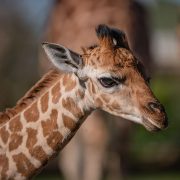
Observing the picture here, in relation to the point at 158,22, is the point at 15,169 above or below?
above

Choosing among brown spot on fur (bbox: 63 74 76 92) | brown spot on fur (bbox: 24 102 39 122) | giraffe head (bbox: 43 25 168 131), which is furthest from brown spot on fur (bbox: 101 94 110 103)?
brown spot on fur (bbox: 24 102 39 122)

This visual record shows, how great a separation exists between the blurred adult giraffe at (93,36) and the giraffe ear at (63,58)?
4.57 metres

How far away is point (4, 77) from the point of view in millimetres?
17188

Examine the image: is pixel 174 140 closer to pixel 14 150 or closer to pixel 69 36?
pixel 69 36

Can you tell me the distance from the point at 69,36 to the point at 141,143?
6.64m

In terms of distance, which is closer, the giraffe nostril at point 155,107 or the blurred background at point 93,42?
the giraffe nostril at point 155,107

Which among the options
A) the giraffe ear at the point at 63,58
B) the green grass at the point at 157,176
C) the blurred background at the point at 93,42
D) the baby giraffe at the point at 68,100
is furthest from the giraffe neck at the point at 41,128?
the green grass at the point at 157,176

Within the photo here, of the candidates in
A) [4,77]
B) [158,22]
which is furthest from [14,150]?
[158,22]

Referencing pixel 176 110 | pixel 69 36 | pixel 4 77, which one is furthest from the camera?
pixel 176 110

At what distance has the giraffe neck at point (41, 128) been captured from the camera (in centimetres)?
687

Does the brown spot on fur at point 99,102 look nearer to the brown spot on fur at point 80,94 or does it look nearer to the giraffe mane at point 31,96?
the brown spot on fur at point 80,94

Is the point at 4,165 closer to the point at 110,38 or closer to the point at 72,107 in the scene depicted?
the point at 72,107

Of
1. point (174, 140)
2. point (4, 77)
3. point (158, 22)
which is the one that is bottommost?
point (158, 22)

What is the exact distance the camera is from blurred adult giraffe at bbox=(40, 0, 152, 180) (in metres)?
11.6
